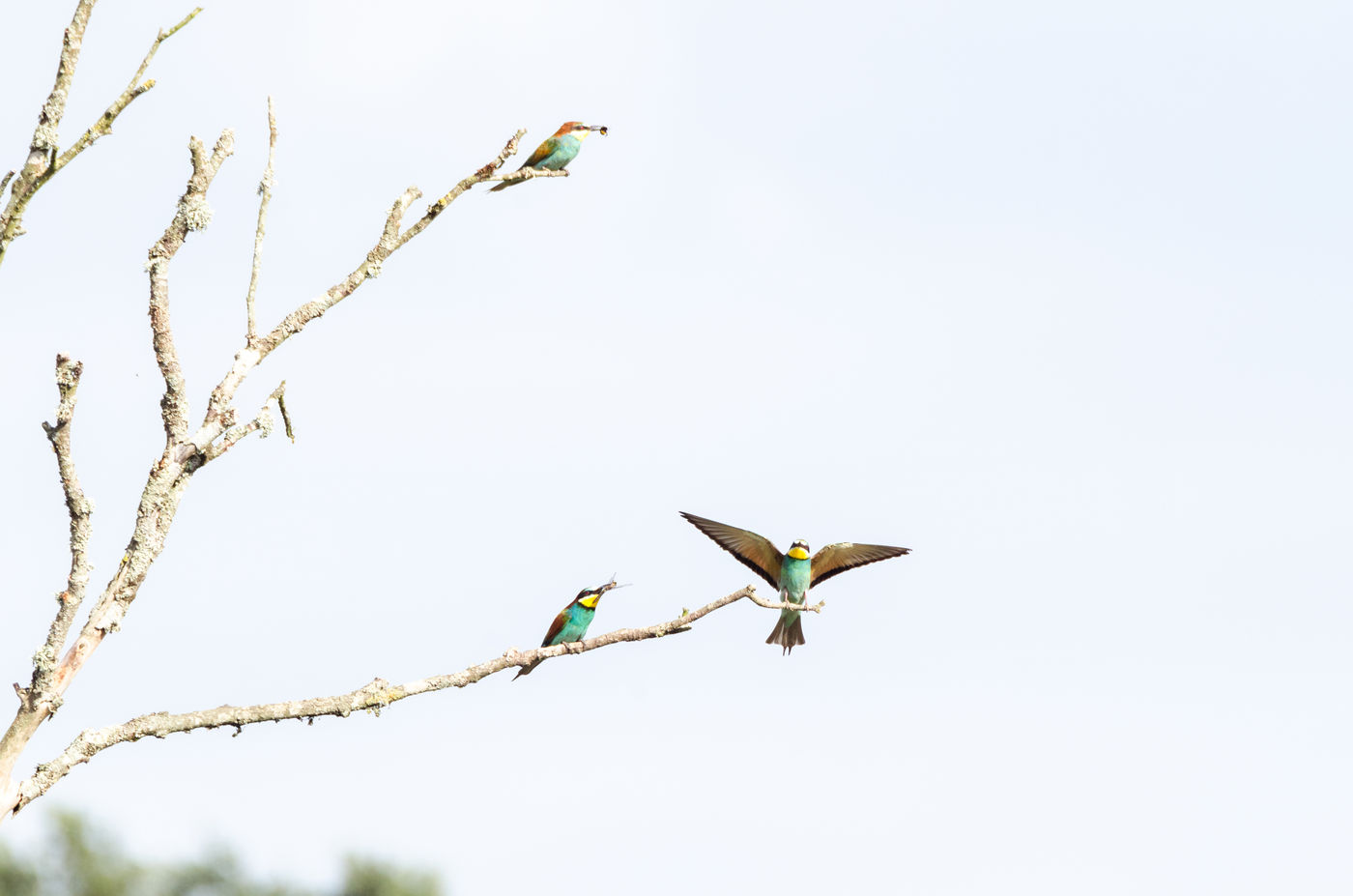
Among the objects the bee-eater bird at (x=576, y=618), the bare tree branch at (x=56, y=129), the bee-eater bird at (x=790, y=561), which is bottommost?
the bare tree branch at (x=56, y=129)

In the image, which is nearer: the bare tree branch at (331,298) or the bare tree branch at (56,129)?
the bare tree branch at (56,129)

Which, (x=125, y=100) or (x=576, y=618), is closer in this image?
(x=125, y=100)

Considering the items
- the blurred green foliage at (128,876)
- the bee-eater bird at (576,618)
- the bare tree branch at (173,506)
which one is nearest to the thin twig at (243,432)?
the bare tree branch at (173,506)

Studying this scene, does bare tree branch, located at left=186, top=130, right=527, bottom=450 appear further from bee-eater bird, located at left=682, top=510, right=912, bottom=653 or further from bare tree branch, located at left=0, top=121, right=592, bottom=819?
bee-eater bird, located at left=682, top=510, right=912, bottom=653

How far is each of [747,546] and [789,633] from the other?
2.13 ft

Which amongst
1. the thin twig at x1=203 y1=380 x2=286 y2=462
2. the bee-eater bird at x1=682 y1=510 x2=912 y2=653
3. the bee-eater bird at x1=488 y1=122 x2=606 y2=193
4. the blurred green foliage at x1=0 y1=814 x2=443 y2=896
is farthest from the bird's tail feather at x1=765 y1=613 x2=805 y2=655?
the blurred green foliage at x1=0 y1=814 x2=443 y2=896

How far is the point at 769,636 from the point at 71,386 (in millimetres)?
6832

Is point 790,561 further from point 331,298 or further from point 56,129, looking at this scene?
point 56,129

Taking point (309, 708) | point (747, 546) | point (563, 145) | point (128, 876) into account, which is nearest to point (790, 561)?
point (747, 546)

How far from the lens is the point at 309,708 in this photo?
606 centimetres

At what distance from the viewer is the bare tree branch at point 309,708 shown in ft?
17.8

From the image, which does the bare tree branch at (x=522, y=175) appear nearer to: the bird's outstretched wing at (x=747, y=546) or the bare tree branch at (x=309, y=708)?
the bare tree branch at (x=309, y=708)

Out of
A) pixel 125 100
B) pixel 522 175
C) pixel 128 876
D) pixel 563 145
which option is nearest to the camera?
pixel 125 100

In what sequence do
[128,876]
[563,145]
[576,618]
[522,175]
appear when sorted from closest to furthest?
[522,175] < [576,618] < [563,145] < [128,876]
